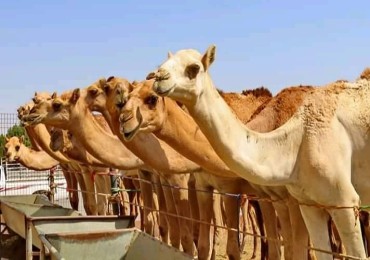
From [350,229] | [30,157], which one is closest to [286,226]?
[350,229]

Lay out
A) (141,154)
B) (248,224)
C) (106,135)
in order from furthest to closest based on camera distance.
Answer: (248,224) → (106,135) → (141,154)

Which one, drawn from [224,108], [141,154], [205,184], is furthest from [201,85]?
[205,184]

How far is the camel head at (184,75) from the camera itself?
160 inches

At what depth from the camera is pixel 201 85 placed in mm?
4352

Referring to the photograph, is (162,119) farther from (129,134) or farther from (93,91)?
(93,91)

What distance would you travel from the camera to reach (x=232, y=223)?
23.1 ft

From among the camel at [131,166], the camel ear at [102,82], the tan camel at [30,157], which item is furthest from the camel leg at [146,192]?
the tan camel at [30,157]

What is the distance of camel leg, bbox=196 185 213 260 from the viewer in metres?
7.31

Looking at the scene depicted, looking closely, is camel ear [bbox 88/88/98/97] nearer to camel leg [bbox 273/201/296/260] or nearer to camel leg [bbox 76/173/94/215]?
camel leg [bbox 273/201/296/260]

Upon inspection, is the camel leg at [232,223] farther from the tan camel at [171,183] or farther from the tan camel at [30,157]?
the tan camel at [30,157]

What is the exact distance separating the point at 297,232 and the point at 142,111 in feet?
6.11

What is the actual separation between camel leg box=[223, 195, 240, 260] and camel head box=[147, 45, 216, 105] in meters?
2.80

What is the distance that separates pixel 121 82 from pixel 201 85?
1.92m

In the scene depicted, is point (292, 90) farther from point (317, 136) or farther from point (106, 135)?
point (106, 135)
